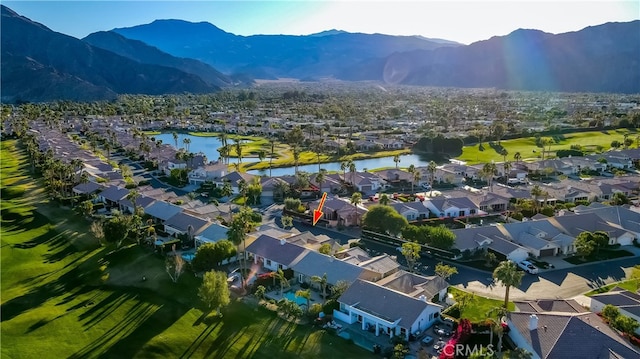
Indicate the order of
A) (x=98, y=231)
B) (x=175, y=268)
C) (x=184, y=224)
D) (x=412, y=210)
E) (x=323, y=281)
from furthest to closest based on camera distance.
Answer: (x=412, y=210), (x=184, y=224), (x=98, y=231), (x=175, y=268), (x=323, y=281)

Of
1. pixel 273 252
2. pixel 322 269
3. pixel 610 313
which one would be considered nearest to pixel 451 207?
pixel 322 269

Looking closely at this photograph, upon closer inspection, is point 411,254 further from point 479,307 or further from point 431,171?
point 431,171

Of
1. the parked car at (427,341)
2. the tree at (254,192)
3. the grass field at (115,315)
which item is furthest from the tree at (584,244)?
the tree at (254,192)

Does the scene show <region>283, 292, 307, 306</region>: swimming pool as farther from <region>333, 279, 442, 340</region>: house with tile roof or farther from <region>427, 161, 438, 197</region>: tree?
<region>427, 161, 438, 197</region>: tree

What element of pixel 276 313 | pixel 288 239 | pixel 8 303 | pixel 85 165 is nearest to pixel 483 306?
pixel 276 313

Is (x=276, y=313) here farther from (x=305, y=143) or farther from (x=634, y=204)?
(x=305, y=143)

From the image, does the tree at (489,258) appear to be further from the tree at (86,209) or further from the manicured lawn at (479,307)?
the tree at (86,209)

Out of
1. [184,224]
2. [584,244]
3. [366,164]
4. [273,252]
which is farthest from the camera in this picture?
[366,164]
